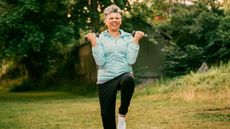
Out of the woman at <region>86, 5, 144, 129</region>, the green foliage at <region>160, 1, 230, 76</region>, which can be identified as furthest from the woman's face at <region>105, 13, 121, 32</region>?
the green foliage at <region>160, 1, 230, 76</region>

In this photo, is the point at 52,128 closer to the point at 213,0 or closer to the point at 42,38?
the point at 42,38

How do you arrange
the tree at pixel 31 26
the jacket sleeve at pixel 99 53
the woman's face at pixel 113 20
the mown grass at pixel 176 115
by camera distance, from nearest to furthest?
the jacket sleeve at pixel 99 53 → the woman's face at pixel 113 20 → the mown grass at pixel 176 115 → the tree at pixel 31 26

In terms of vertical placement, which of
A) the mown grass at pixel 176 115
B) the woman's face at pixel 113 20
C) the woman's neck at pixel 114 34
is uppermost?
the woman's face at pixel 113 20

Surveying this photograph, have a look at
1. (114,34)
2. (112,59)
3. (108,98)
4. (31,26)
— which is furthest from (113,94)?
(31,26)

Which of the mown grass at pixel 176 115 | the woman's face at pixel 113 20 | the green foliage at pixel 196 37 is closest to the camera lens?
the woman's face at pixel 113 20

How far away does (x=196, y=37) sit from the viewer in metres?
30.3

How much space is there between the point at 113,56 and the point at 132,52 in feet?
0.87

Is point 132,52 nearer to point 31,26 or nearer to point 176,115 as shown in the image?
point 176,115

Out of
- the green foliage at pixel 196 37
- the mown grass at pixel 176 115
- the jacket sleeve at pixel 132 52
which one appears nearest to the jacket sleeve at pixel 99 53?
the jacket sleeve at pixel 132 52

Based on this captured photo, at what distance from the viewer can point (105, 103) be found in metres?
6.96

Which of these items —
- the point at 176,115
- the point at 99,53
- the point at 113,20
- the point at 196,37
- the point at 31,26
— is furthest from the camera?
the point at 196,37

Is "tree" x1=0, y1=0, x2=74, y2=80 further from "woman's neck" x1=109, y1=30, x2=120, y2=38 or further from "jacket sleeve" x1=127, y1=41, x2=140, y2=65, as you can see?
"jacket sleeve" x1=127, y1=41, x2=140, y2=65

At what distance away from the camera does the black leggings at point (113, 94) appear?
6.68 meters

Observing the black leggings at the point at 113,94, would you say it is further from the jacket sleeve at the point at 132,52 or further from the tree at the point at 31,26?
the tree at the point at 31,26
